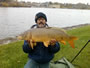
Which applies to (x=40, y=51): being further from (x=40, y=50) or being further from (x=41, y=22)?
(x=41, y=22)

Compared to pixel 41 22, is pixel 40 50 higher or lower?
lower

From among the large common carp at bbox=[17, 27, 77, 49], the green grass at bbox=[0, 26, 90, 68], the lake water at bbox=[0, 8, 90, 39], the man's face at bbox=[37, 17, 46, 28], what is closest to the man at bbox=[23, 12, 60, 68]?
the man's face at bbox=[37, 17, 46, 28]

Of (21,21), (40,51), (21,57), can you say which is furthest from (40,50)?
(21,21)

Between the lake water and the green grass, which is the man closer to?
the green grass

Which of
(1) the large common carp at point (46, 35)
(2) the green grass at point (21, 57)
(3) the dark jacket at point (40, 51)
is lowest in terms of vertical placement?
(2) the green grass at point (21, 57)

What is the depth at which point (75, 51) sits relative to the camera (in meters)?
5.61

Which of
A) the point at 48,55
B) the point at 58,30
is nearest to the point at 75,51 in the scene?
the point at 48,55

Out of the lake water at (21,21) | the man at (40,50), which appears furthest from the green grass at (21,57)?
the lake water at (21,21)

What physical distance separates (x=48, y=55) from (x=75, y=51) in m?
2.66

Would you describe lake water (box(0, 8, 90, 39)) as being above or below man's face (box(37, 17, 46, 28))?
below

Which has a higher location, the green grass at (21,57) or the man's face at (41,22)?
the man's face at (41,22)

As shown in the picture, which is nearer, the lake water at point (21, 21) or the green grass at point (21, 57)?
the green grass at point (21, 57)

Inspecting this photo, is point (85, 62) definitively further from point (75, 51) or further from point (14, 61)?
point (14, 61)

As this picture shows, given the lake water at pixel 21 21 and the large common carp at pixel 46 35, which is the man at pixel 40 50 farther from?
the lake water at pixel 21 21
